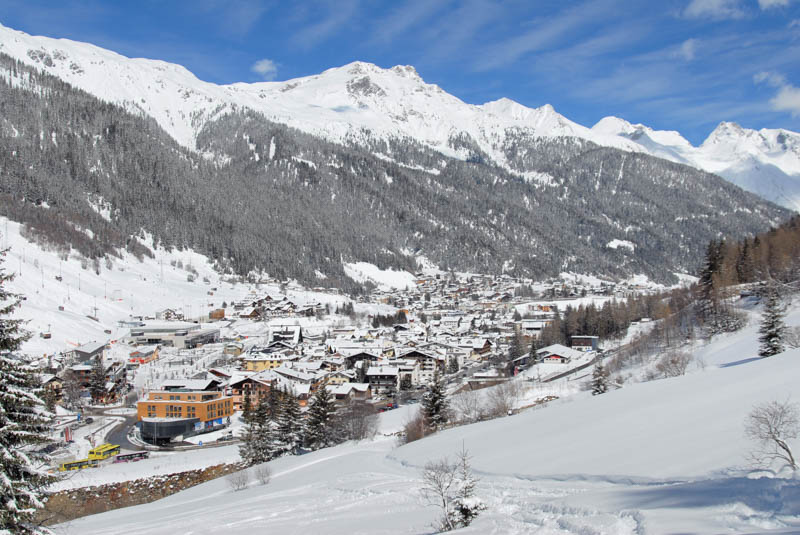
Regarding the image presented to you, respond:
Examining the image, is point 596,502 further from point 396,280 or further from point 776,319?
point 396,280

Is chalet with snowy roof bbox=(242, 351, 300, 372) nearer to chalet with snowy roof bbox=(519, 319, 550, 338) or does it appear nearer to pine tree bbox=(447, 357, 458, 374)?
pine tree bbox=(447, 357, 458, 374)

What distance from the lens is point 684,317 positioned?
184ft

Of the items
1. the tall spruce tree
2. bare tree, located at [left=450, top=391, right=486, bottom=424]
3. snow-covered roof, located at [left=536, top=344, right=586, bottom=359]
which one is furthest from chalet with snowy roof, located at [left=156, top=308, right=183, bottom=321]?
bare tree, located at [left=450, top=391, right=486, bottom=424]

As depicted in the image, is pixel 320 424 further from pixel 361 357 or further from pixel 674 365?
pixel 361 357

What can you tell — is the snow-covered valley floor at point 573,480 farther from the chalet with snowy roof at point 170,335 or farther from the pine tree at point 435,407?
the chalet with snowy roof at point 170,335

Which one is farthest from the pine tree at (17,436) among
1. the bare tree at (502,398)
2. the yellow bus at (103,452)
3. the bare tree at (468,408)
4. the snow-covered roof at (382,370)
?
the snow-covered roof at (382,370)

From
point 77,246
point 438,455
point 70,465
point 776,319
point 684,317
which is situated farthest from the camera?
point 77,246

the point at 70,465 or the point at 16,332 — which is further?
the point at 70,465

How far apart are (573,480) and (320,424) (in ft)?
75.7

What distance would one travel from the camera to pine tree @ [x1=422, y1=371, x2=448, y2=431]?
116 ft

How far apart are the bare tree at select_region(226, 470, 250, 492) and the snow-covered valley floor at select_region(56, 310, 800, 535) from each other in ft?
1.25

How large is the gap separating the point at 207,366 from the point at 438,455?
54.8m

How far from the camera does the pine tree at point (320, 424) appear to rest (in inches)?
1426

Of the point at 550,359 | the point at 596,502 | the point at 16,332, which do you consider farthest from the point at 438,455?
the point at 550,359
